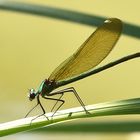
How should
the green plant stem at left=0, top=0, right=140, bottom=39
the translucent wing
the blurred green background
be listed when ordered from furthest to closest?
the blurred green background < the translucent wing < the green plant stem at left=0, top=0, right=140, bottom=39

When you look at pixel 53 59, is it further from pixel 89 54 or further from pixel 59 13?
pixel 59 13

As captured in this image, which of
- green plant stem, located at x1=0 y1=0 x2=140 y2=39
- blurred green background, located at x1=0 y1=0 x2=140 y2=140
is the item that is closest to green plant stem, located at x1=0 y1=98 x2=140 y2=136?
green plant stem, located at x1=0 y1=0 x2=140 y2=39

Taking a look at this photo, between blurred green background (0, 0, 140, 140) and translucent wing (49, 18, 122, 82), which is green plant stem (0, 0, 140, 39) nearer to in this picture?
translucent wing (49, 18, 122, 82)

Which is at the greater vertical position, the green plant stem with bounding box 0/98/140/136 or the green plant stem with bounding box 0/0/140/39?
the green plant stem with bounding box 0/0/140/39

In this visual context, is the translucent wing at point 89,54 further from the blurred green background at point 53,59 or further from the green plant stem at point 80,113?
the blurred green background at point 53,59

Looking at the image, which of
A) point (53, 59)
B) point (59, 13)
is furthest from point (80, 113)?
point (53, 59)

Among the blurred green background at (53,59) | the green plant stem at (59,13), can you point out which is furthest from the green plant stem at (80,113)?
the blurred green background at (53,59)
